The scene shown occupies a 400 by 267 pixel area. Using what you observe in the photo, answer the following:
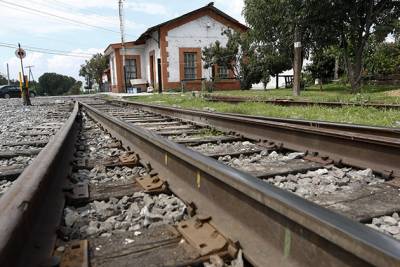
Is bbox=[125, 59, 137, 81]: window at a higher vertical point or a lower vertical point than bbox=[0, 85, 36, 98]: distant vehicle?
higher

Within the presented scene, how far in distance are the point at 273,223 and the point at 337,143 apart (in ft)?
7.45

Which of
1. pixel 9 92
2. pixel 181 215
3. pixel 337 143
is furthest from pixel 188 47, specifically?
pixel 181 215

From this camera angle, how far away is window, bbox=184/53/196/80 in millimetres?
31594

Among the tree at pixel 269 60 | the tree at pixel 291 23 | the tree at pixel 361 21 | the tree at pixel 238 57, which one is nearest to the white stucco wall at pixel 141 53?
the tree at pixel 238 57

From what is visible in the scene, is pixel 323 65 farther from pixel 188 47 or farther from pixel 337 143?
pixel 337 143

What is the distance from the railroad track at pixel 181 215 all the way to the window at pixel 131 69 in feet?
111

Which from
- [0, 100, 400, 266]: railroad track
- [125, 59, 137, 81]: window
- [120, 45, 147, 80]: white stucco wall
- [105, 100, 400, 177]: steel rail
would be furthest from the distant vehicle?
[0, 100, 400, 266]: railroad track

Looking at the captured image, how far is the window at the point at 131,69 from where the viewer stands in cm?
3644

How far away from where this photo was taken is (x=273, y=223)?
1.60 metres

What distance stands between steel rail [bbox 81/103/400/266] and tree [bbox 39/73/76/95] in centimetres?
8483

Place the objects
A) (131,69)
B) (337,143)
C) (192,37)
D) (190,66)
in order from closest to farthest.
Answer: (337,143) → (192,37) → (190,66) → (131,69)

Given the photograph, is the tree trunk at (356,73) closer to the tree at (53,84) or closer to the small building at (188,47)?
the small building at (188,47)

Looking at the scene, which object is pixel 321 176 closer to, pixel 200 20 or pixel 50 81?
pixel 200 20

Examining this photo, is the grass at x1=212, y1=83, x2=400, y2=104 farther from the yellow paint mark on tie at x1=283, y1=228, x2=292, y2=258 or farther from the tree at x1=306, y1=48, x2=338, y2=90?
the tree at x1=306, y1=48, x2=338, y2=90
